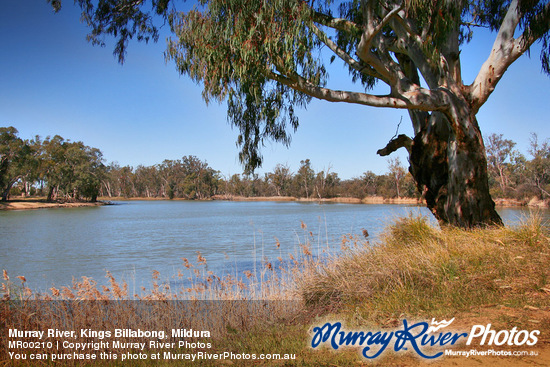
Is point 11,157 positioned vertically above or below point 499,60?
above

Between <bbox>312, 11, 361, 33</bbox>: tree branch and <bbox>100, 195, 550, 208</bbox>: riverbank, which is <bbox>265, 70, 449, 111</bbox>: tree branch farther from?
<bbox>100, 195, 550, 208</bbox>: riverbank

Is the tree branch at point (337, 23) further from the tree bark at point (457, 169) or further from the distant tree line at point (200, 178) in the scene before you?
the distant tree line at point (200, 178)

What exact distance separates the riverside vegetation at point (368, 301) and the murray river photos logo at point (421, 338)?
0.10 metres

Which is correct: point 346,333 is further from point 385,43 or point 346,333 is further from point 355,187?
point 355,187

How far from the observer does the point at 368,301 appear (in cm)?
410

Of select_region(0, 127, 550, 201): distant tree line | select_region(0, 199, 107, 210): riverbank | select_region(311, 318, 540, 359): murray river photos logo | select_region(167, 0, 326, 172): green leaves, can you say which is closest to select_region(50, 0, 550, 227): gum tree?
select_region(167, 0, 326, 172): green leaves

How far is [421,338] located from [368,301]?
1.04 m

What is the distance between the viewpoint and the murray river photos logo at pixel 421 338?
2863mm

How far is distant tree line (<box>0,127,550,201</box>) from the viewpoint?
1443 inches

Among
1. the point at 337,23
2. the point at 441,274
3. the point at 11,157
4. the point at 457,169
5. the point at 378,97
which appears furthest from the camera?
the point at 11,157

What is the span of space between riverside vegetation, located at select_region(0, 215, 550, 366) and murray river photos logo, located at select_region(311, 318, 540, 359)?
101 mm

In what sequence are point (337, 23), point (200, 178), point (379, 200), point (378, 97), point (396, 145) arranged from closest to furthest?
point (378, 97), point (337, 23), point (396, 145), point (379, 200), point (200, 178)

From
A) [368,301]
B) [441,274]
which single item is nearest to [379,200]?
[441,274]

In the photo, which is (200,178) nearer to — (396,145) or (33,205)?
(33,205)
